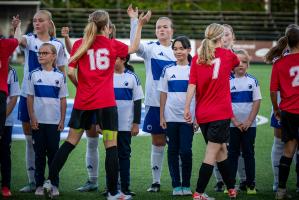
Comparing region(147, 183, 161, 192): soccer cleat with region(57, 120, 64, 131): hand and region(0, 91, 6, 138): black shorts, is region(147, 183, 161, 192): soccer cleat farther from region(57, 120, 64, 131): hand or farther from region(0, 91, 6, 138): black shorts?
region(0, 91, 6, 138): black shorts

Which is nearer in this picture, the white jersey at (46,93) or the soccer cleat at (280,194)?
the soccer cleat at (280,194)

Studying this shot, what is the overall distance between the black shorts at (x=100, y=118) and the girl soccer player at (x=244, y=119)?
1.71 m

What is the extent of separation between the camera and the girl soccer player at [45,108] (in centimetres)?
790

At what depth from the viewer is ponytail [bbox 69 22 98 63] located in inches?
281

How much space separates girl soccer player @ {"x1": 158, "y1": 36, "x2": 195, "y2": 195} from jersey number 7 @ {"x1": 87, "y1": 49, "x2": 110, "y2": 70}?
43.4 inches

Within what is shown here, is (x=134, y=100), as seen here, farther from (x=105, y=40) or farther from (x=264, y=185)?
(x=264, y=185)

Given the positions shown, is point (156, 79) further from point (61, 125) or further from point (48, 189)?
point (48, 189)

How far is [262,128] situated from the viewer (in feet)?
44.7

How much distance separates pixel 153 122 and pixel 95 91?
1.54 m

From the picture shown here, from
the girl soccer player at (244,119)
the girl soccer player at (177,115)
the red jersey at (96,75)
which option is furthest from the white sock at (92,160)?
the girl soccer player at (244,119)

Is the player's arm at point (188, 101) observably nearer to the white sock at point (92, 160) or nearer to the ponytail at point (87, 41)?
the ponytail at point (87, 41)

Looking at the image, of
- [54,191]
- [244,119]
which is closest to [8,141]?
[54,191]

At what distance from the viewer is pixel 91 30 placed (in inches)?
283

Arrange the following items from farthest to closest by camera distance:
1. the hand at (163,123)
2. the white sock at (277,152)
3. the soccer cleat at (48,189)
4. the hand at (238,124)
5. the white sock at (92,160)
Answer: the white sock at (277,152) → the white sock at (92,160) → the hand at (238,124) → the hand at (163,123) → the soccer cleat at (48,189)
